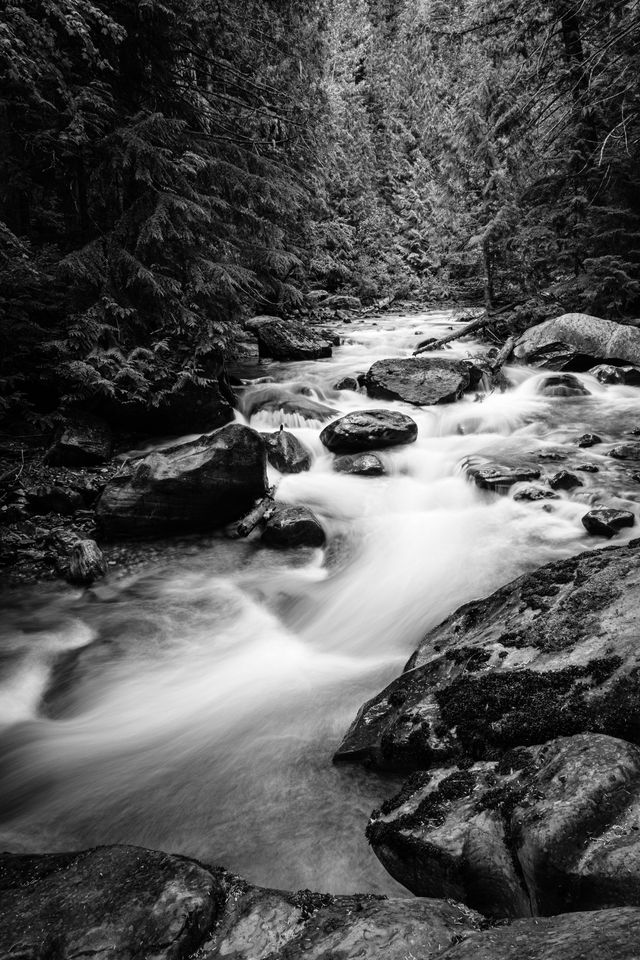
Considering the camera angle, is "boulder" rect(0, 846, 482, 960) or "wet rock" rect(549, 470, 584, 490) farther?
"wet rock" rect(549, 470, 584, 490)

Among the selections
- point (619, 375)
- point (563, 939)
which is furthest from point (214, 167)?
point (563, 939)

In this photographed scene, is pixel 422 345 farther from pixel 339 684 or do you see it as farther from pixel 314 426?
pixel 339 684

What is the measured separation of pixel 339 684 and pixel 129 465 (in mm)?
4727

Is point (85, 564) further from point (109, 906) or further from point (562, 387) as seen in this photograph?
point (562, 387)

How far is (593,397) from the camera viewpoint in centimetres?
992

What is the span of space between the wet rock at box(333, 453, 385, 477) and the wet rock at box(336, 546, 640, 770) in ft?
15.8

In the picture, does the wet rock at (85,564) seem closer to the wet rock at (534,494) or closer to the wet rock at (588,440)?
the wet rock at (534,494)

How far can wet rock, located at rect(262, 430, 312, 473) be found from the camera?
26.7 ft

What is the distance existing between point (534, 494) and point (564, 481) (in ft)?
1.61

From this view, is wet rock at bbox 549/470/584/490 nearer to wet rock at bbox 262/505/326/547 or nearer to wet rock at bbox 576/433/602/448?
wet rock at bbox 576/433/602/448

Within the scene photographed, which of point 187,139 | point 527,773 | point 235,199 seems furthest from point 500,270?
point 527,773

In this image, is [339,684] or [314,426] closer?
[339,684]

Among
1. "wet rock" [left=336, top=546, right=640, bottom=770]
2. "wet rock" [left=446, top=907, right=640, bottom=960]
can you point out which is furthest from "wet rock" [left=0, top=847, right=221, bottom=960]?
"wet rock" [left=336, top=546, right=640, bottom=770]

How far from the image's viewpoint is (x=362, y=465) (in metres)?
8.26
